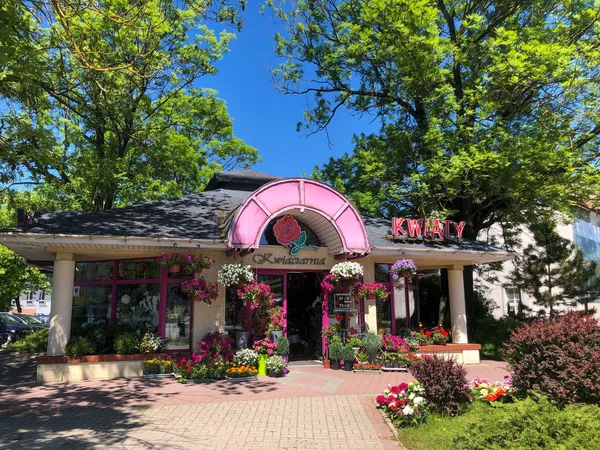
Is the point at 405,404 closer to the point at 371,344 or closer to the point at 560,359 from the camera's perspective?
the point at 560,359

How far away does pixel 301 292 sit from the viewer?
551 inches

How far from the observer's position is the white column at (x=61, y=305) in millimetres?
10312

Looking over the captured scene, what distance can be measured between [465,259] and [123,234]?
10.1m

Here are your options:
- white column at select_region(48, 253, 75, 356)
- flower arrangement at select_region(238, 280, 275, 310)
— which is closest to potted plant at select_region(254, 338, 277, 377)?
flower arrangement at select_region(238, 280, 275, 310)

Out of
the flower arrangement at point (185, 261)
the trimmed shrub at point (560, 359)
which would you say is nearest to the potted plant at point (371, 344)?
the flower arrangement at point (185, 261)

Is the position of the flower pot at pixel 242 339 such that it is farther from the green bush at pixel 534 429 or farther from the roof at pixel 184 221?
the green bush at pixel 534 429

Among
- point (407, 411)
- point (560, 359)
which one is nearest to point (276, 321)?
point (407, 411)

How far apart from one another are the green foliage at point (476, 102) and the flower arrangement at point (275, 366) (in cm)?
731

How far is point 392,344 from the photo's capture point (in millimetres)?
11969

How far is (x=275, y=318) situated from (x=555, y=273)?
1482 centimetres

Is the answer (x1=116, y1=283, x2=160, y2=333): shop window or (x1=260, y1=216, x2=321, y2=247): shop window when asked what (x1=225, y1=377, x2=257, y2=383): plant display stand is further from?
(x1=260, y1=216, x2=321, y2=247): shop window

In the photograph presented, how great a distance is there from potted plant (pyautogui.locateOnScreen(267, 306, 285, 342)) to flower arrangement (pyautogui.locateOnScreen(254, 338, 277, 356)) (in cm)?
49

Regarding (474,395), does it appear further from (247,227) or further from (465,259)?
(465,259)

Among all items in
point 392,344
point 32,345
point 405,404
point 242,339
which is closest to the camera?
point 405,404
